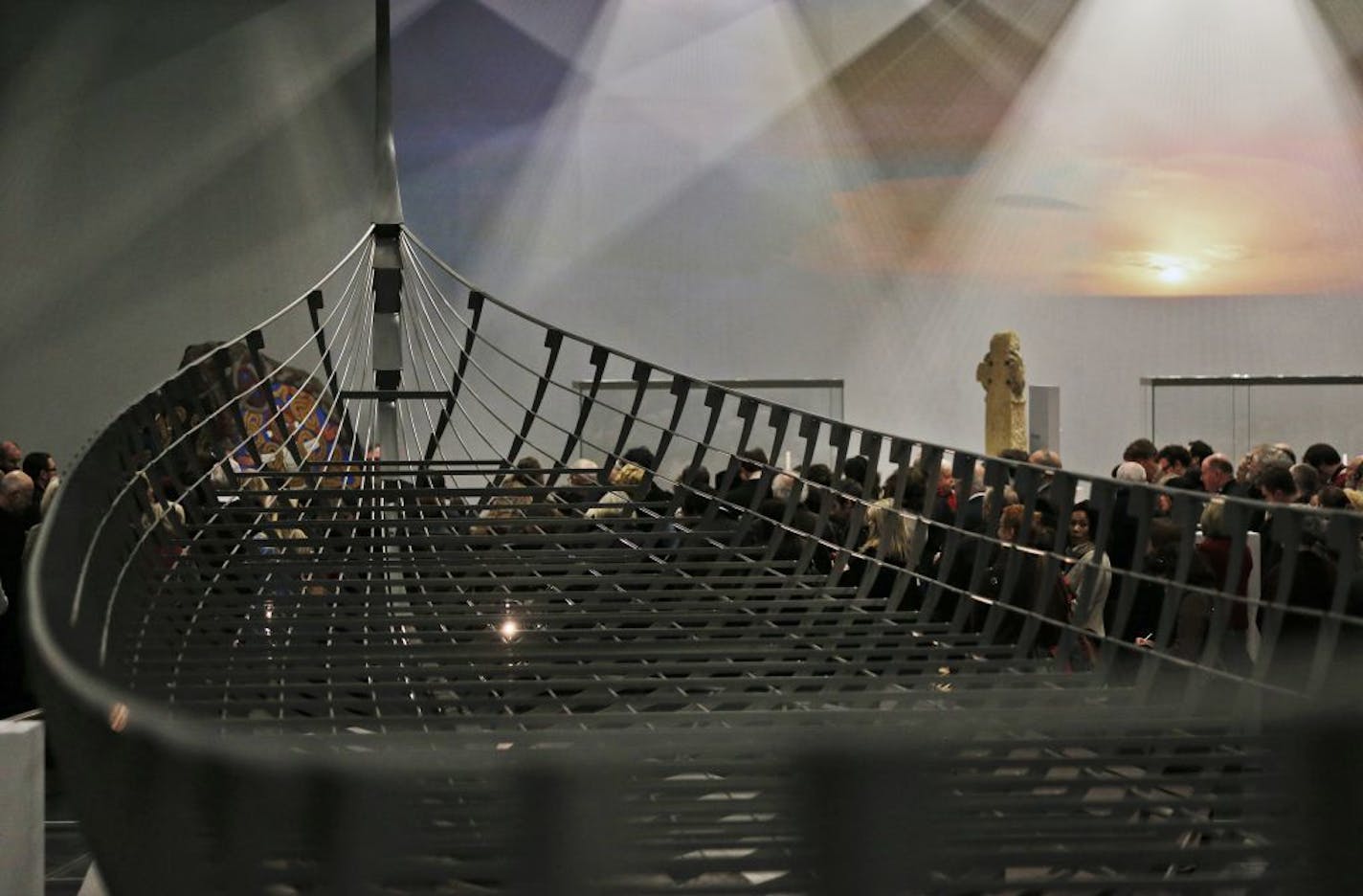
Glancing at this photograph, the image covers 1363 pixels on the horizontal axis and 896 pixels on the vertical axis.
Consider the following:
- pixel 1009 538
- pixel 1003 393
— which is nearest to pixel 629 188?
pixel 1003 393

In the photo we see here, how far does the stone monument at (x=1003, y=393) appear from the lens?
42.1ft

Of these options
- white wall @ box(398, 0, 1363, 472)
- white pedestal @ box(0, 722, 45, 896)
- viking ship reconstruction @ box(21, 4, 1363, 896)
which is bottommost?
white pedestal @ box(0, 722, 45, 896)

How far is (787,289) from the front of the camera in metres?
14.5

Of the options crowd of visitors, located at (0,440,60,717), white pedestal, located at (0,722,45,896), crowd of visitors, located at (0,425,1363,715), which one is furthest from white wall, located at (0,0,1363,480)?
white pedestal, located at (0,722,45,896)

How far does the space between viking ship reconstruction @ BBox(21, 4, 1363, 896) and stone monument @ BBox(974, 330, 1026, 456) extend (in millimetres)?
5595

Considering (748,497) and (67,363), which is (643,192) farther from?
(748,497)

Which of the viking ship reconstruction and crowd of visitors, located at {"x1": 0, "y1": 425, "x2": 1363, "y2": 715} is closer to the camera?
the viking ship reconstruction

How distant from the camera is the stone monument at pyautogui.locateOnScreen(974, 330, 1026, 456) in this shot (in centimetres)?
1282

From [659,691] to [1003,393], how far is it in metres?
9.52

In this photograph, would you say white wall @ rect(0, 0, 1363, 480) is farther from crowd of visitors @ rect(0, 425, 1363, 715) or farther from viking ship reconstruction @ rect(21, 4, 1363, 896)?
crowd of visitors @ rect(0, 425, 1363, 715)

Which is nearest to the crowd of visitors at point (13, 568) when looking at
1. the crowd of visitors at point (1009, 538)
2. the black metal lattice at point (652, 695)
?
the crowd of visitors at point (1009, 538)

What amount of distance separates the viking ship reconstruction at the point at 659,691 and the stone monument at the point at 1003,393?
5595 millimetres

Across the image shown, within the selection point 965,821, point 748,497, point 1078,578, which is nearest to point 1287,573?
point 965,821

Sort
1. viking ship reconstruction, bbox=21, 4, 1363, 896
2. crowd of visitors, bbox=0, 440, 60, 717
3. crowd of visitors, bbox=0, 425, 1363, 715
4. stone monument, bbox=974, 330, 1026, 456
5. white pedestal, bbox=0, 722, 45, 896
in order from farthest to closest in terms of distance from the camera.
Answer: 1. stone monument, bbox=974, 330, 1026, 456
2. crowd of visitors, bbox=0, 440, 60, 717
3. crowd of visitors, bbox=0, 425, 1363, 715
4. white pedestal, bbox=0, 722, 45, 896
5. viking ship reconstruction, bbox=21, 4, 1363, 896
